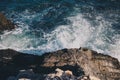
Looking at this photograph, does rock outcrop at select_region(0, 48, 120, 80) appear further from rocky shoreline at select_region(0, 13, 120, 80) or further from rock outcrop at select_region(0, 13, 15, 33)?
rock outcrop at select_region(0, 13, 15, 33)

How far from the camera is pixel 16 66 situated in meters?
15.7

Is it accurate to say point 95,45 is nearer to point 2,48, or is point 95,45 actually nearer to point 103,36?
point 103,36

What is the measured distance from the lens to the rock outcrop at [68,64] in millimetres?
14898

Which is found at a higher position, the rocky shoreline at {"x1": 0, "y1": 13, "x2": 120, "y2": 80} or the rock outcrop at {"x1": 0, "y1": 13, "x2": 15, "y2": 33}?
the rock outcrop at {"x1": 0, "y1": 13, "x2": 15, "y2": 33}

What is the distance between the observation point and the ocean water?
18.5 metres

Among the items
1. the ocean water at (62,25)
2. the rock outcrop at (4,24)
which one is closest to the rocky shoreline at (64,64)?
the ocean water at (62,25)

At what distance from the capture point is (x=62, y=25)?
20359 mm

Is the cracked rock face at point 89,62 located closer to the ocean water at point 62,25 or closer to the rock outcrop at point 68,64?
the rock outcrop at point 68,64

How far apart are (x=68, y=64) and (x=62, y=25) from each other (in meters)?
5.65

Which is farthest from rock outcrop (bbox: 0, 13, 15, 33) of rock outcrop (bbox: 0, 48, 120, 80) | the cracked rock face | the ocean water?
the cracked rock face

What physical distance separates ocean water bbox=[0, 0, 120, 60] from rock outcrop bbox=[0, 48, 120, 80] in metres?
1.71

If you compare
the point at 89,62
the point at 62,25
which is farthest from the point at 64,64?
the point at 62,25

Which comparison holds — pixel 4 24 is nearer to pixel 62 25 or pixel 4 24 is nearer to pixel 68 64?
pixel 62 25

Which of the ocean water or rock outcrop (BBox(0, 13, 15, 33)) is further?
rock outcrop (BBox(0, 13, 15, 33))
